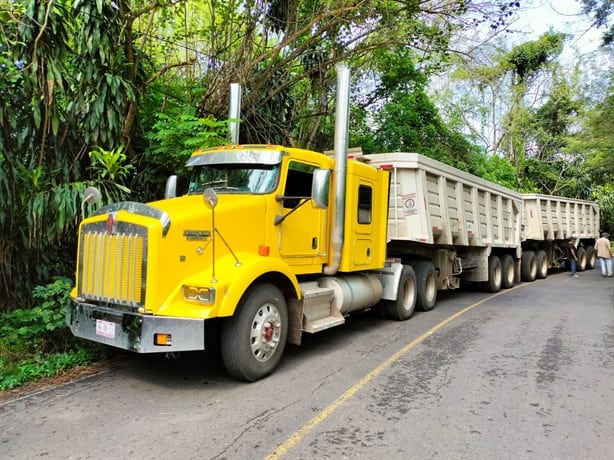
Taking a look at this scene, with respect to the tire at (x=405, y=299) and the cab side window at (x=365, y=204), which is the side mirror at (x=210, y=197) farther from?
the tire at (x=405, y=299)

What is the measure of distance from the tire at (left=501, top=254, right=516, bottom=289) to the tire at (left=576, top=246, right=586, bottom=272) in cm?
846

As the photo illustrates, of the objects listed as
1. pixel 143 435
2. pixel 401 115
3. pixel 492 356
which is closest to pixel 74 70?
pixel 143 435

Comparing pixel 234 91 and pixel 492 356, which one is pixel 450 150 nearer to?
pixel 234 91

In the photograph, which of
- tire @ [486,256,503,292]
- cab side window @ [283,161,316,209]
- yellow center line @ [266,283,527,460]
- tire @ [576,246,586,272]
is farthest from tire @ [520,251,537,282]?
cab side window @ [283,161,316,209]

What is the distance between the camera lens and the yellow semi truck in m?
4.43

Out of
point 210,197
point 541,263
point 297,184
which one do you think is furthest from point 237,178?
point 541,263

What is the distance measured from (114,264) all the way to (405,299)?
18.0 feet

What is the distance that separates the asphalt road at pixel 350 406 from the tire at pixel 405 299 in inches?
51.2

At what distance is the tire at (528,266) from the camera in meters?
15.4

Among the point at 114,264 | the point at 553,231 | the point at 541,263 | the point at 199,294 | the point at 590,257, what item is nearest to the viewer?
the point at 199,294

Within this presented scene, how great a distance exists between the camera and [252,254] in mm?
5203

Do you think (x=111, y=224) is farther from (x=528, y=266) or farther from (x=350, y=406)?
(x=528, y=266)

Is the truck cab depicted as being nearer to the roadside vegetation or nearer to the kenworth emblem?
the kenworth emblem

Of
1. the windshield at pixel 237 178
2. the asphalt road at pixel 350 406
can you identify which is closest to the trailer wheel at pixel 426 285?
the asphalt road at pixel 350 406
